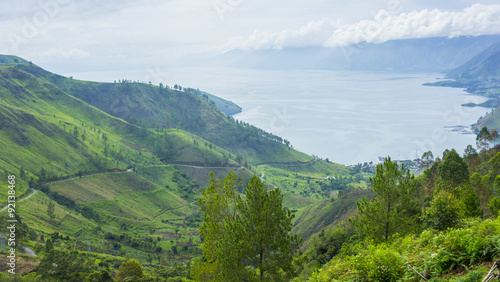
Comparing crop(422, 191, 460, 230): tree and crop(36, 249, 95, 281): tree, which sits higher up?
crop(422, 191, 460, 230): tree

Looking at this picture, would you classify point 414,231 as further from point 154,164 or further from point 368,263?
point 154,164

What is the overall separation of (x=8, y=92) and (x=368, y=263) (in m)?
236

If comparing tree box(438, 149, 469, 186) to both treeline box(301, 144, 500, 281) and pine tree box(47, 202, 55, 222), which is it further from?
pine tree box(47, 202, 55, 222)

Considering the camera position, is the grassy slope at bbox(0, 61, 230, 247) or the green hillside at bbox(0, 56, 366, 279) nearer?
the green hillside at bbox(0, 56, 366, 279)

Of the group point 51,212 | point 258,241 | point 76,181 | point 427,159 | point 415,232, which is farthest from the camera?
point 76,181

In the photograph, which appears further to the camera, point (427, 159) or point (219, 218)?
point (427, 159)

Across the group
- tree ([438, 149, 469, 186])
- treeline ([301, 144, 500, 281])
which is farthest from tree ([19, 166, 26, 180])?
tree ([438, 149, 469, 186])

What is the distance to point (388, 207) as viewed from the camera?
25391 millimetres

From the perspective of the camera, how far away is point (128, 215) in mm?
129500

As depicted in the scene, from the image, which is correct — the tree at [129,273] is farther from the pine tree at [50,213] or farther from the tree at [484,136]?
the tree at [484,136]

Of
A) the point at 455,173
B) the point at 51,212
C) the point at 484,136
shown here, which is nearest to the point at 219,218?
the point at 455,173

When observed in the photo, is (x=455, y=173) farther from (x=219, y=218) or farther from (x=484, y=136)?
(x=484, y=136)

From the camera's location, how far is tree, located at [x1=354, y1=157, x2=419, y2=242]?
24.5 m

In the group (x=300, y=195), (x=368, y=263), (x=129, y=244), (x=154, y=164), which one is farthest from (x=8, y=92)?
(x=368, y=263)
